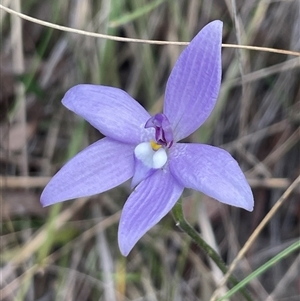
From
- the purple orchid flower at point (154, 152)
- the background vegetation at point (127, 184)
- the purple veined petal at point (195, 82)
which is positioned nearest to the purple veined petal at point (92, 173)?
→ the purple orchid flower at point (154, 152)

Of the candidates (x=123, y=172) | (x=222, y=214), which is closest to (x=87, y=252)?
(x=222, y=214)

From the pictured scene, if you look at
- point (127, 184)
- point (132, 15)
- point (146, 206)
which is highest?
point (132, 15)

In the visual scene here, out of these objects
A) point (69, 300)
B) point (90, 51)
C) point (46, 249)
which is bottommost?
point (69, 300)

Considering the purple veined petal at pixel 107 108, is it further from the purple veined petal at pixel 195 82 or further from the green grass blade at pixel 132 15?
the green grass blade at pixel 132 15

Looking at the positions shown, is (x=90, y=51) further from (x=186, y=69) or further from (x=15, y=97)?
(x=186, y=69)

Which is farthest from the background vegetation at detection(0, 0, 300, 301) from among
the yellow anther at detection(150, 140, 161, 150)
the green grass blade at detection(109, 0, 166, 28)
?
the yellow anther at detection(150, 140, 161, 150)

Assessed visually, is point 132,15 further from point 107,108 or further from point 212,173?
point 212,173

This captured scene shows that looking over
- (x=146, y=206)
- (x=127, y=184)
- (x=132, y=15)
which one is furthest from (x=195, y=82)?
(x=127, y=184)
